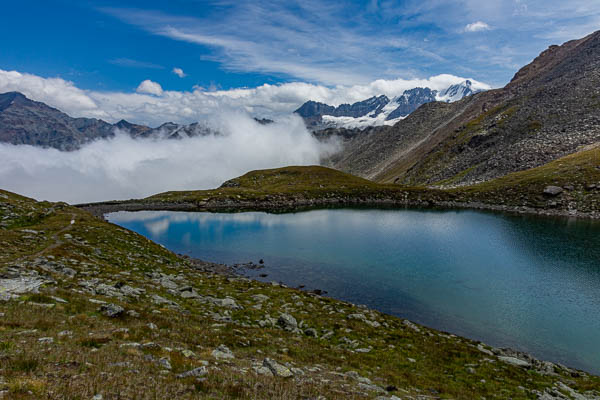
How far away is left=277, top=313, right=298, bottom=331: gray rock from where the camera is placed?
24966 mm

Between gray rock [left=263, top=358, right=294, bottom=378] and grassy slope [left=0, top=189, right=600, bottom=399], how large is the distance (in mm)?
501

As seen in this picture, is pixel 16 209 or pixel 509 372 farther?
pixel 16 209

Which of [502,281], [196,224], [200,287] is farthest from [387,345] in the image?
[196,224]

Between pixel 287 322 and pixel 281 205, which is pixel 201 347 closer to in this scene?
pixel 287 322

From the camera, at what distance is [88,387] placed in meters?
8.87

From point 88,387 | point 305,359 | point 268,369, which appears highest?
point 88,387

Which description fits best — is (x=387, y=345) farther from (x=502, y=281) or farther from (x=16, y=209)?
(x=16, y=209)

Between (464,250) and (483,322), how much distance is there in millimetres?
33536

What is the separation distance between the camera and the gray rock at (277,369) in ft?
45.3

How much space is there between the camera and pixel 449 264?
5547cm

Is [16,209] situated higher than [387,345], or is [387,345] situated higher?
[16,209]

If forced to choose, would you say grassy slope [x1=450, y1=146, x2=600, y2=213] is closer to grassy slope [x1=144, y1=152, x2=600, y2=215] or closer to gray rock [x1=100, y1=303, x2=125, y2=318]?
grassy slope [x1=144, y1=152, x2=600, y2=215]

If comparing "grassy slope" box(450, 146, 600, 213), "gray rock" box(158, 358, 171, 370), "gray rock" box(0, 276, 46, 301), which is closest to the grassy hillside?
"grassy slope" box(450, 146, 600, 213)

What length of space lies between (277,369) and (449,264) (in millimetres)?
49837
